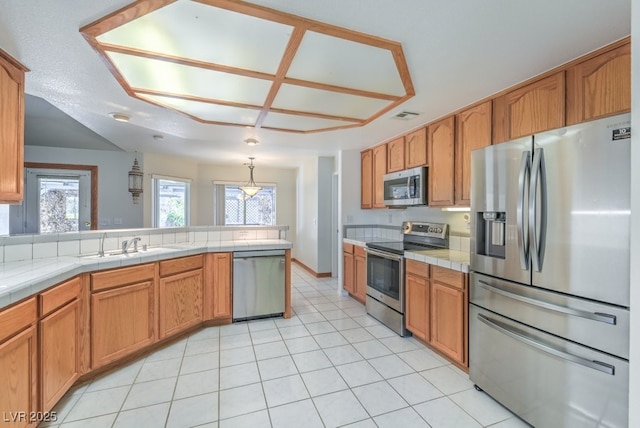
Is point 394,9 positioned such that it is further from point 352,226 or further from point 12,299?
point 352,226

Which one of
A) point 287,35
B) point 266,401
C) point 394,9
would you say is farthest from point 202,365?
point 394,9

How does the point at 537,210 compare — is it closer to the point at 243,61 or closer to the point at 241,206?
the point at 243,61

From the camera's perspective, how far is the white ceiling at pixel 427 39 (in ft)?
4.57

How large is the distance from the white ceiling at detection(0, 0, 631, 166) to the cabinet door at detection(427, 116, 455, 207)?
0.23 meters

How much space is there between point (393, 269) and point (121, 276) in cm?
258

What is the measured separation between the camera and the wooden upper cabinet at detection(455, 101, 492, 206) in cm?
248

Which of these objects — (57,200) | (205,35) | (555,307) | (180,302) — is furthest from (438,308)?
(57,200)

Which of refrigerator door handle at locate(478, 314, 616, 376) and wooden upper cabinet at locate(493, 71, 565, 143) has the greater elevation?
wooden upper cabinet at locate(493, 71, 565, 143)

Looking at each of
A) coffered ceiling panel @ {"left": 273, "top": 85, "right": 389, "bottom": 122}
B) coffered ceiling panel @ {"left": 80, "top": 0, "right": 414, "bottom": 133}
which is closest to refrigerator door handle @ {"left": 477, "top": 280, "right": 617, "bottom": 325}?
coffered ceiling panel @ {"left": 80, "top": 0, "right": 414, "bottom": 133}

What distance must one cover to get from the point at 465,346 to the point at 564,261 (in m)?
1.09

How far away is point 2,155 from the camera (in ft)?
6.11

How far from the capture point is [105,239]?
2.75 metres

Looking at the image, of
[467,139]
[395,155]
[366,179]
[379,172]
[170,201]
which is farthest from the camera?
[170,201]

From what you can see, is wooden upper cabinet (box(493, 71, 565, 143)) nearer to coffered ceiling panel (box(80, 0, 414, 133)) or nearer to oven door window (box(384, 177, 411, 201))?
coffered ceiling panel (box(80, 0, 414, 133))
